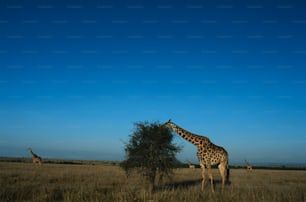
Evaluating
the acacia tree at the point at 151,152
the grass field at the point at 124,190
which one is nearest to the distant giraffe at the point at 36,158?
the grass field at the point at 124,190

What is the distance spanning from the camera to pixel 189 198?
12.1 meters

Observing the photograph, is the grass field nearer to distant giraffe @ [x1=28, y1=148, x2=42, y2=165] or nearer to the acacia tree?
the acacia tree

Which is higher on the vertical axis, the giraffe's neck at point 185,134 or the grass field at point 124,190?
the giraffe's neck at point 185,134

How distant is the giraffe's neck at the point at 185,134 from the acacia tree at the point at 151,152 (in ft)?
2.04

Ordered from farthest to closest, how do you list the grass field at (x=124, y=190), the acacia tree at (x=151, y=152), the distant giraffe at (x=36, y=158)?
the distant giraffe at (x=36, y=158)
the acacia tree at (x=151, y=152)
the grass field at (x=124, y=190)

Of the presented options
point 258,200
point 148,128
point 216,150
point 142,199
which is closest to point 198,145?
point 216,150

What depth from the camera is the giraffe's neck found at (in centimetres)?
1991

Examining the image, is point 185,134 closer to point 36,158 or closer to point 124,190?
point 124,190

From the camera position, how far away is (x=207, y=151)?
1923cm

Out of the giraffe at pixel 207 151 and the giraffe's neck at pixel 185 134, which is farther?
the giraffe's neck at pixel 185 134

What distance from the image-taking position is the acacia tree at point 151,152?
18484mm

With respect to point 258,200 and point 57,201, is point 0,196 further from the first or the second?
point 258,200

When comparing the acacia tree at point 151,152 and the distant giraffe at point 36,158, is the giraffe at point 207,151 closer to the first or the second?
the acacia tree at point 151,152

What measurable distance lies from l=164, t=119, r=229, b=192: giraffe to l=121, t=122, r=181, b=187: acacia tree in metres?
0.88
